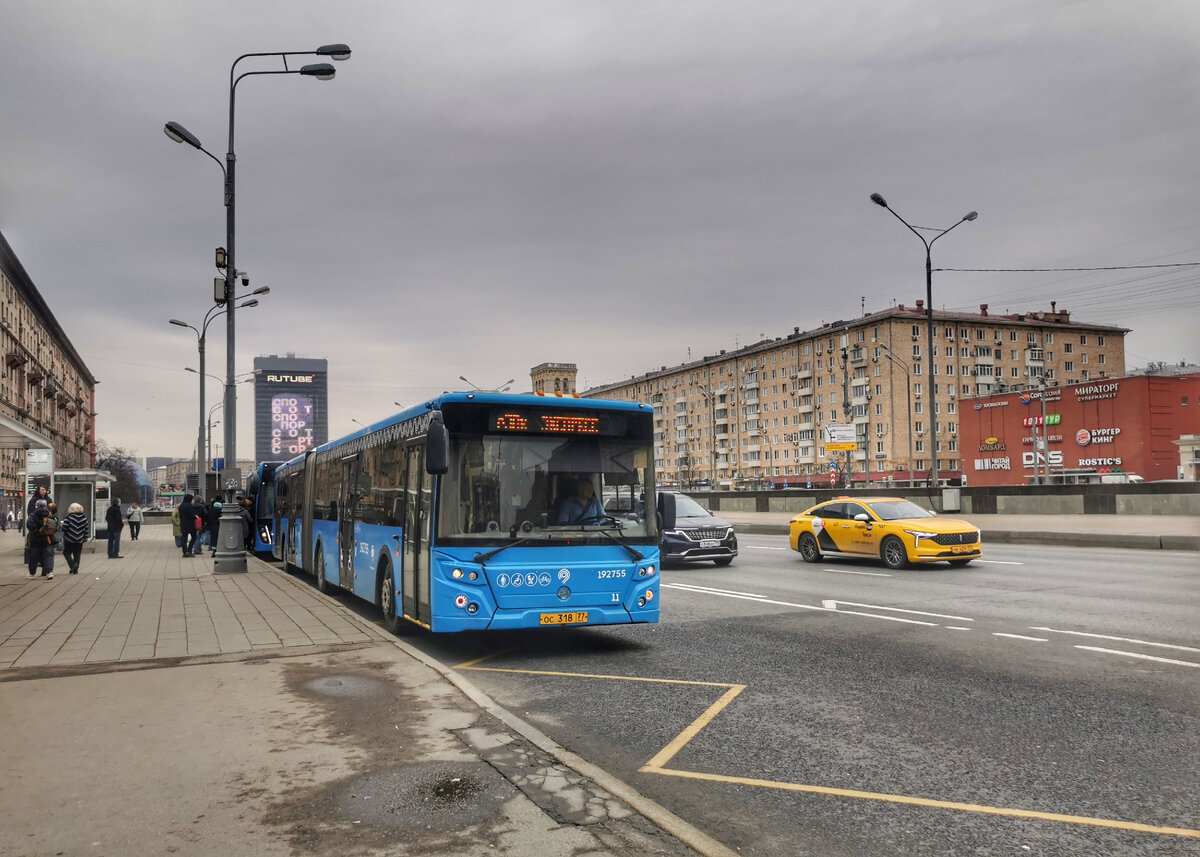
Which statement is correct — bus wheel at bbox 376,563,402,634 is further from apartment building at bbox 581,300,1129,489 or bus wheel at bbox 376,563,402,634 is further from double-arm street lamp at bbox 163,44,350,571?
apartment building at bbox 581,300,1129,489

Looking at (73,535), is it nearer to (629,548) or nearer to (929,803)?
(629,548)

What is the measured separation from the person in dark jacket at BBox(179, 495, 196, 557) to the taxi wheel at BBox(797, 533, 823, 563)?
16.7 metres

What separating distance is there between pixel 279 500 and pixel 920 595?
1677 cm

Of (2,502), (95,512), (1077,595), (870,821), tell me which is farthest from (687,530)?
(2,502)

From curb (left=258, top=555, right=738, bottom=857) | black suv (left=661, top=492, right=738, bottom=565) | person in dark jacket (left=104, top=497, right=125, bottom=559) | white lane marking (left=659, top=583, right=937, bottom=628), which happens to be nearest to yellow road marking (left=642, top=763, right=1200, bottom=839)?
curb (left=258, top=555, right=738, bottom=857)

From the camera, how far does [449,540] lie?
8.88 metres

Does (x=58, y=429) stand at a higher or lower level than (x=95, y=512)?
higher

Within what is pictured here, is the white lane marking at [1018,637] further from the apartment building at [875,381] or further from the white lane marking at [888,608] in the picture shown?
the apartment building at [875,381]

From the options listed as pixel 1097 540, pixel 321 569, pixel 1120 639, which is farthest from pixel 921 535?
pixel 321 569

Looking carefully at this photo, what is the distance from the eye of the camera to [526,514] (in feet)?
29.7

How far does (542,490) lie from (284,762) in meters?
4.21

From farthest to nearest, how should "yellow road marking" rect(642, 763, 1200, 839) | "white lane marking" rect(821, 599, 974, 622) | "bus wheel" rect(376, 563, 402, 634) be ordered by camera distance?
1. "white lane marking" rect(821, 599, 974, 622)
2. "bus wheel" rect(376, 563, 402, 634)
3. "yellow road marking" rect(642, 763, 1200, 839)

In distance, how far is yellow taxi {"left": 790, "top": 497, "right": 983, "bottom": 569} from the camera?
17.4 meters

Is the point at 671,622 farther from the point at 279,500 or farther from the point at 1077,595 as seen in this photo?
the point at 279,500
